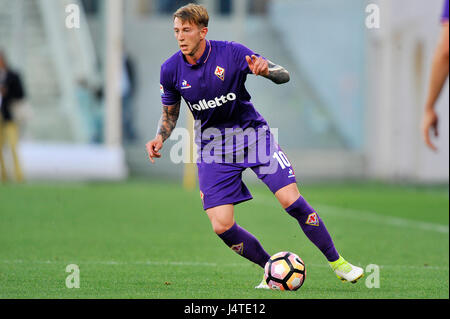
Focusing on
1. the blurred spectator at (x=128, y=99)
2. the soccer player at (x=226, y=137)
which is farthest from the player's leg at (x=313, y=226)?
the blurred spectator at (x=128, y=99)

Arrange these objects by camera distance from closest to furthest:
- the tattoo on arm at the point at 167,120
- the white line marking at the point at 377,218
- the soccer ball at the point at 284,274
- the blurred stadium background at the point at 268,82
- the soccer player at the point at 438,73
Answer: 1. the soccer player at the point at 438,73
2. the soccer ball at the point at 284,274
3. the tattoo on arm at the point at 167,120
4. the white line marking at the point at 377,218
5. the blurred stadium background at the point at 268,82


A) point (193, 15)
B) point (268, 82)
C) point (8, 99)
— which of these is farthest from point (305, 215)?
point (268, 82)

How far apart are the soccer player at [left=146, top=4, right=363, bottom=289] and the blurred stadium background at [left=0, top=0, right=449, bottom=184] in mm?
13121

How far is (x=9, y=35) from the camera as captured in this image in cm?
2317

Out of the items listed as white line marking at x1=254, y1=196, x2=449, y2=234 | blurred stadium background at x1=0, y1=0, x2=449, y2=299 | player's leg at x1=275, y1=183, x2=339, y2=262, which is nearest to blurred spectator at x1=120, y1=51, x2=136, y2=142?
blurred stadium background at x1=0, y1=0, x2=449, y2=299

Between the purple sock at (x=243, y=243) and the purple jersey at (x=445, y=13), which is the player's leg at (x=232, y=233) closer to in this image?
the purple sock at (x=243, y=243)

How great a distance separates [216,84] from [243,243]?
3.83 feet

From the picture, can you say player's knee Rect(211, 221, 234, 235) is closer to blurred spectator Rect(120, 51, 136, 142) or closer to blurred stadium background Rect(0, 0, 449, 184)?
blurred stadium background Rect(0, 0, 449, 184)

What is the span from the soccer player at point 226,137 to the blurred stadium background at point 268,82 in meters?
13.1

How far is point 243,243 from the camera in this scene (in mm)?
6699

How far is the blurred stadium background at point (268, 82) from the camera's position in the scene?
2291 cm

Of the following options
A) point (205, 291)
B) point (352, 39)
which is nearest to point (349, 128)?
point (352, 39)

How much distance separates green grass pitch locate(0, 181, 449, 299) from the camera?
6410 millimetres

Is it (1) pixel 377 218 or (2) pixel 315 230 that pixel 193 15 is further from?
(1) pixel 377 218
